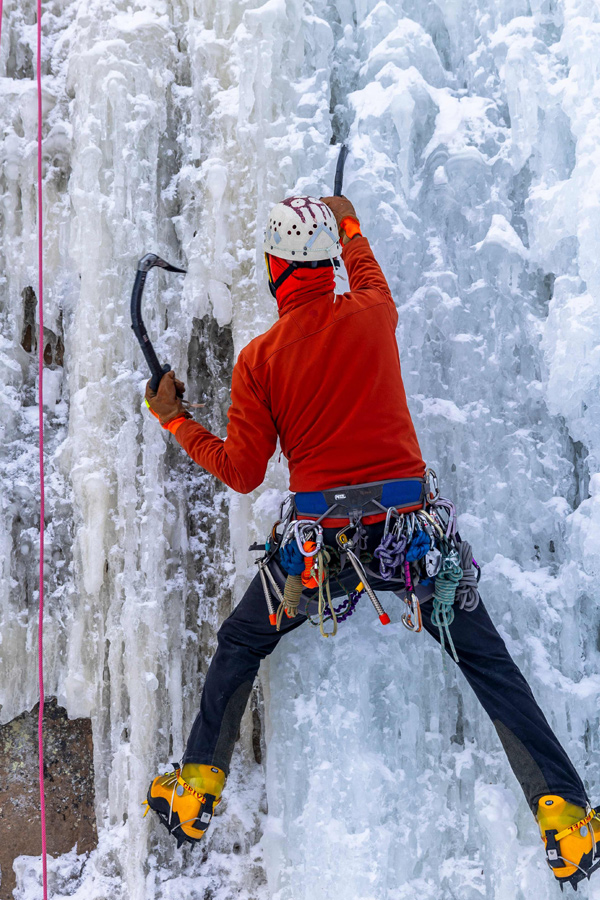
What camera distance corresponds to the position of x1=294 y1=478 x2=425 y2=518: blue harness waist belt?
68.0 inches

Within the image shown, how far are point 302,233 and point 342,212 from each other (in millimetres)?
389

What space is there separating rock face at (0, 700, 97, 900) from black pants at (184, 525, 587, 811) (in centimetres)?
74

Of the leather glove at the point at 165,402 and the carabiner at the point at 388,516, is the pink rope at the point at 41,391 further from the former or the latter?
the carabiner at the point at 388,516

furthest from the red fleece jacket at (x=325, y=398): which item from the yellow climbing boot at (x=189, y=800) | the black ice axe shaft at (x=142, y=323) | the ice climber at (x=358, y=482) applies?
the yellow climbing boot at (x=189, y=800)

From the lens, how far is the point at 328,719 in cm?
222

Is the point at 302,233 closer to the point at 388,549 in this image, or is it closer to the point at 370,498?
the point at 370,498

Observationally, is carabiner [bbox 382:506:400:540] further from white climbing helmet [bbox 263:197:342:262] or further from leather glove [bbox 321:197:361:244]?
leather glove [bbox 321:197:361:244]

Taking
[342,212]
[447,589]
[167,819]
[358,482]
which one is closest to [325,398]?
[358,482]

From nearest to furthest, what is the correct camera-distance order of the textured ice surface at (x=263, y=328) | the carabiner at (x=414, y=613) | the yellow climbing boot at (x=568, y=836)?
the yellow climbing boot at (x=568, y=836), the carabiner at (x=414, y=613), the textured ice surface at (x=263, y=328)

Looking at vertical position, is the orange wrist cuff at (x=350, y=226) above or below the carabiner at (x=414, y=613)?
above

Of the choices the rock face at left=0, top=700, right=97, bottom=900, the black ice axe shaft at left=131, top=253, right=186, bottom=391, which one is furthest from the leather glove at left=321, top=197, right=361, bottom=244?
the rock face at left=0, top=700, right=97, bottom=900

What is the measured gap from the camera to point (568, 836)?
1.66m

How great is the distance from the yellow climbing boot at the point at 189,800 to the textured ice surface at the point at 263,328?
33cm

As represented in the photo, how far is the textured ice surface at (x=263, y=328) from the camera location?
2.21m
